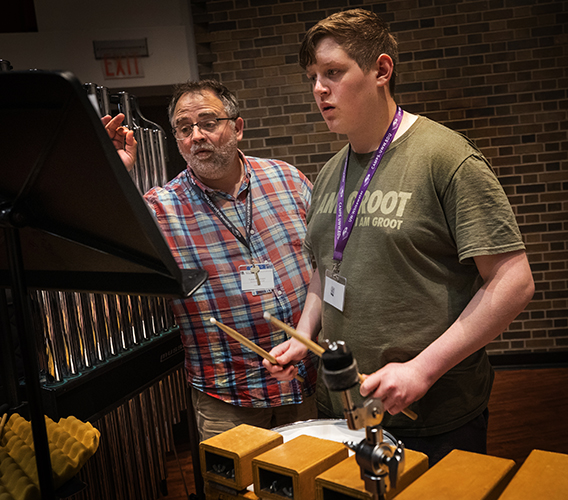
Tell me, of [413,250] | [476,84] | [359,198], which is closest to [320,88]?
[359,198]

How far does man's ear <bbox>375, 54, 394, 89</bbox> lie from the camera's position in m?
1.36

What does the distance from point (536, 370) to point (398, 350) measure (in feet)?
12.0

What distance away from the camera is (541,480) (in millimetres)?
848

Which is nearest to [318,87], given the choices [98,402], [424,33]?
[98,402]

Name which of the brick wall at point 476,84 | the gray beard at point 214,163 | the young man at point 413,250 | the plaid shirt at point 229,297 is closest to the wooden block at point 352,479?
the young man at point 413,250

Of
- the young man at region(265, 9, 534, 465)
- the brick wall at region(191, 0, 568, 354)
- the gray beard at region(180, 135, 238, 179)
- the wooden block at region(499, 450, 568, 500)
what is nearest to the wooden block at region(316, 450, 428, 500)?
the wooden block at region(499, 450, 568, 500)

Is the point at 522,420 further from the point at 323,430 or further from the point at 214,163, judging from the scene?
the point at 323,430

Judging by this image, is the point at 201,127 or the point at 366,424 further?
the point at 201,127

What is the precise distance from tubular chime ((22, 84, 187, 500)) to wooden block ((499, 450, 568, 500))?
5.04 ft

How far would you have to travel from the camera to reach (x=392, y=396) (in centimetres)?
111

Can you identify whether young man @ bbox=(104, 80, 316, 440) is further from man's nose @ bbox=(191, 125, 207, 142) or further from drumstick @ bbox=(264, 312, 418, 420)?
drumstick @ bbox=(264, 312, 418, 420)

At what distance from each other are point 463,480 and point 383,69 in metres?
0.96

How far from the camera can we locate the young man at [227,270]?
205 cm

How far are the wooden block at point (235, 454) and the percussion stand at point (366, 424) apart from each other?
0.26 meters
